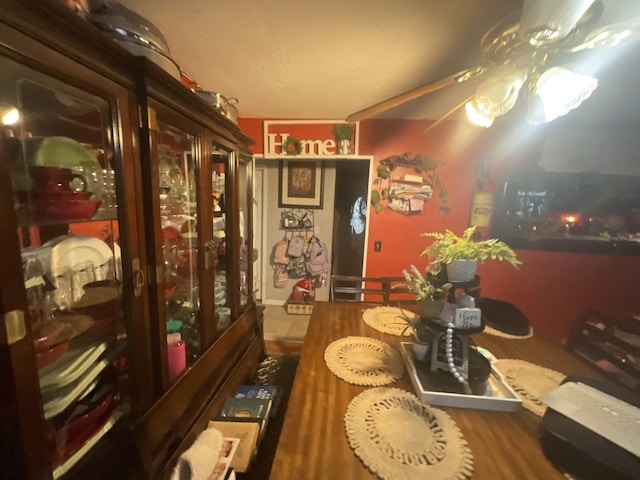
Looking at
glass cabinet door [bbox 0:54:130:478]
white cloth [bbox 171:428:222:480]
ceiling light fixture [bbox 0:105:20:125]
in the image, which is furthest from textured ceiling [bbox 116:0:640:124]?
white cloth [bbox 171:428:222:480]

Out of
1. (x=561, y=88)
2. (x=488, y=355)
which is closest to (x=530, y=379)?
(x=488, y=355)

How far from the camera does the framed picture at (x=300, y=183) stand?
3.09 m

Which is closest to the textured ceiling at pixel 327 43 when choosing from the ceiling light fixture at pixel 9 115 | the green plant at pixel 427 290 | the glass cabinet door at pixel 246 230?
the glass cabinet door at pixel 246 230

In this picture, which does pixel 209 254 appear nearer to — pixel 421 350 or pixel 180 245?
pixel 180 245

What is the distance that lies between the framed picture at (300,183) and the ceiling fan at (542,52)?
193 centimetres

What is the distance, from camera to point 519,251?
2562 millimetres

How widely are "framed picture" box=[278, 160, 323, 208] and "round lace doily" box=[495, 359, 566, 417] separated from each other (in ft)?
7.84

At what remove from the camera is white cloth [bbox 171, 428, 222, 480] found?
2.62ft

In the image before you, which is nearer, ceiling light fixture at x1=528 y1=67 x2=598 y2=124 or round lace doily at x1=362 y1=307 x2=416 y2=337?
ceiling light fixture at x1=528 y1=67 x2=598 y2=124

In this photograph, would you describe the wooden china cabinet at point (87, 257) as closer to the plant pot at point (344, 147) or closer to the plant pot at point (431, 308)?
the plant pot at point (431, 308)

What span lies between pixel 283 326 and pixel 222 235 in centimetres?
165

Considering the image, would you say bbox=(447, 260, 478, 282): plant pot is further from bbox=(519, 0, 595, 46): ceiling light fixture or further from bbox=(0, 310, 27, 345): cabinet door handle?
bbox=(0, 310, 27, 345): cabinet door handle

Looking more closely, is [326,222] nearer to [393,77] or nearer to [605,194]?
[393,77]

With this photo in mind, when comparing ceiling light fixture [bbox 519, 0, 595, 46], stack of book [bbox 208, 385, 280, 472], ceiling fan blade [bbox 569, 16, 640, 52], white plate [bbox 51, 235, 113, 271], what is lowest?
stack of book [bbox 208, 385, 280, 472]
